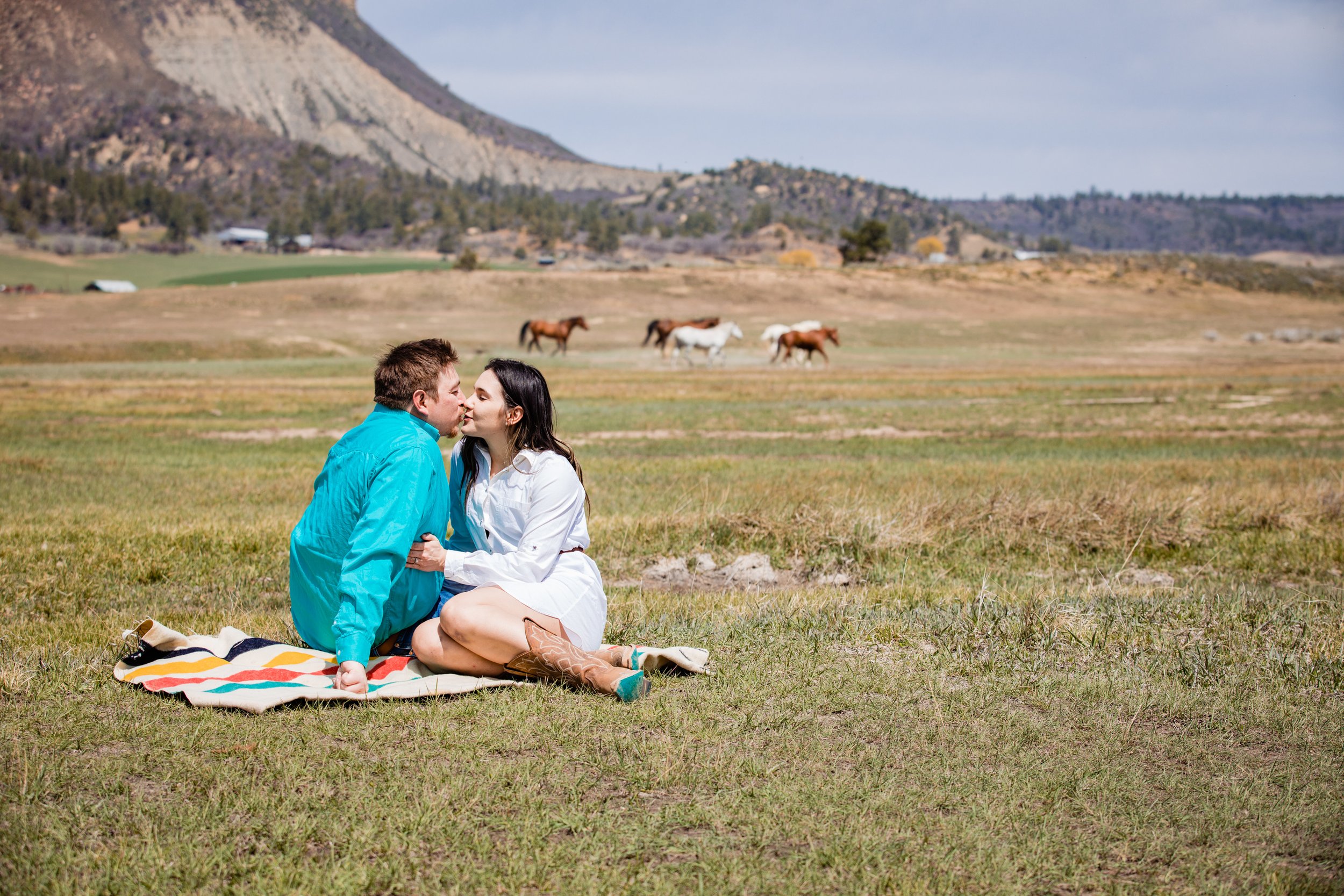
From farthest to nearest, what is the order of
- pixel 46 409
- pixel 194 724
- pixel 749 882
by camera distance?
pixel 46 409
pixel 194 724
pixel 749 882

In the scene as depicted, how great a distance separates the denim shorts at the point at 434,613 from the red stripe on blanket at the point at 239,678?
0.51m

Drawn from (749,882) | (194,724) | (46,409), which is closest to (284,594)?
(194,724)

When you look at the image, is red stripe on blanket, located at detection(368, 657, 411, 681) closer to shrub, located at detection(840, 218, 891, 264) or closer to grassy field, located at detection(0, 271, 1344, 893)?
grassy field, located at detection(0, 271, 1344, 893)

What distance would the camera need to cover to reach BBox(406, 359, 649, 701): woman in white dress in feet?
17.1

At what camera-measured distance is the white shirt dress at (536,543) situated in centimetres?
536

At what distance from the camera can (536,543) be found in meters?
5.38

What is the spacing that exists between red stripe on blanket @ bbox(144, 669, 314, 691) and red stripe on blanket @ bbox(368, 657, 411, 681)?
0.31 m

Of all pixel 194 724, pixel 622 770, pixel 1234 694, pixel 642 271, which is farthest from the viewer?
pixel 642 271

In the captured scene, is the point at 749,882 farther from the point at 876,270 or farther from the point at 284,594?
the point at 876,270

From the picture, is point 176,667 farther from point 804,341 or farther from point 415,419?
point 804,341

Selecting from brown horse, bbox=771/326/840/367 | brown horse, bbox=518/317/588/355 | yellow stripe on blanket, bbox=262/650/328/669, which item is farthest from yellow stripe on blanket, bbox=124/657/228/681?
brown horse, bbox=518/317/588/355

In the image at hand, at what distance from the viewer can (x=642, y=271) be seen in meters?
85.3

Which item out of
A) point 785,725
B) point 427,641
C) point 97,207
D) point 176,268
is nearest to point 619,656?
point 427,641

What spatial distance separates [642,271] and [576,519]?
8115cm
